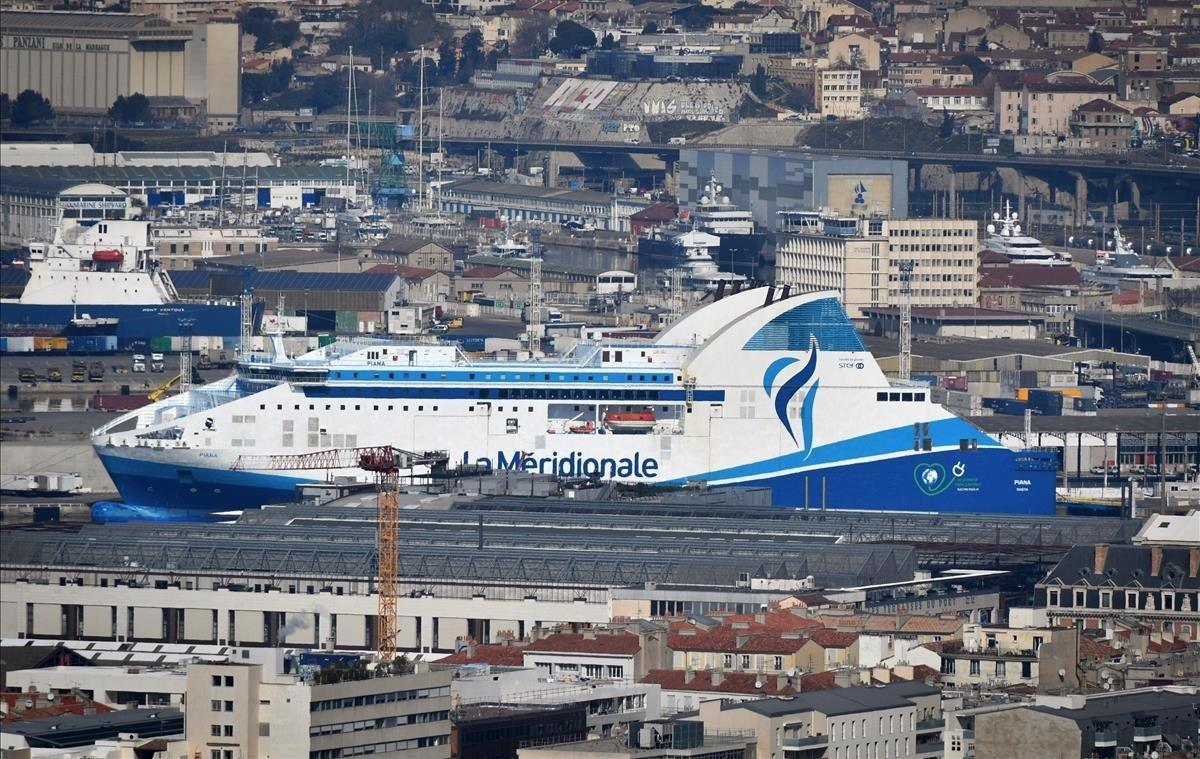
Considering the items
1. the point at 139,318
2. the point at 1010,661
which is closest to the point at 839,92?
the point at 139,318

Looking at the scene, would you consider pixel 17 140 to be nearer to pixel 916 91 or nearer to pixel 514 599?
pixel 916 91

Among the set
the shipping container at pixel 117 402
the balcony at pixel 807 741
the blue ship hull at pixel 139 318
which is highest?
the blue ship hull at pixel 139 318

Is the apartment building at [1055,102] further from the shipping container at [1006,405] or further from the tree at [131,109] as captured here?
the shipping container at [1006,405]

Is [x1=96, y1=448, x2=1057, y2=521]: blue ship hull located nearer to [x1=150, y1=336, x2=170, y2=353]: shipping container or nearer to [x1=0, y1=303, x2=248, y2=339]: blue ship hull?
[x1=150, y1=336, x2=170, y2=353]: shipping container

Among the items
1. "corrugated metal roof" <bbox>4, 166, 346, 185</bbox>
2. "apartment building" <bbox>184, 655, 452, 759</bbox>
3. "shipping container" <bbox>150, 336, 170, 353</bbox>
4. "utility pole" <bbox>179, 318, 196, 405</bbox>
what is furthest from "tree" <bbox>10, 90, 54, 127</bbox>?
"apartment building" <bbox>184, 655, 452, 759</bbox>

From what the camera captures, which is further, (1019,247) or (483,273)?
(1019,247)

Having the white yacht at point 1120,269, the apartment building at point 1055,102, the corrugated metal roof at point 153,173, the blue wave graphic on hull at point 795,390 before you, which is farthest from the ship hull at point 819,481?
the apartment building at point 1055,102

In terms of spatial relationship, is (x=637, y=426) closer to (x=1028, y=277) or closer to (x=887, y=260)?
(x=887, y=260)
